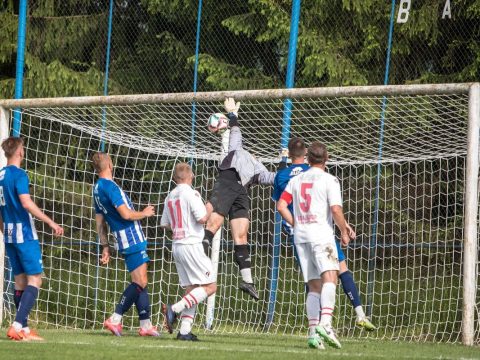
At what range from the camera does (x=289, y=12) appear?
16.7 meters

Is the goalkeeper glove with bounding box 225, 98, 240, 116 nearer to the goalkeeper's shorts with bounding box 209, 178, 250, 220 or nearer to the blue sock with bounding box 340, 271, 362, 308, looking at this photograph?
the goalkeeper's shorts with bounding box 209, 178, 250, 220

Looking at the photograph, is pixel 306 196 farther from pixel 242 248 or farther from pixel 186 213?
pixel 242 248

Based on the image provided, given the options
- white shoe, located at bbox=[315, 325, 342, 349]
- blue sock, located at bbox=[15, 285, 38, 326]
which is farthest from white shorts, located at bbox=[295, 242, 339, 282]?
blue sock, located at bbox=[15, 285, 38, 326]

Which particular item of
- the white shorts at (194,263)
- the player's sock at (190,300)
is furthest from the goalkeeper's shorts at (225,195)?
the player's sock at (190,300)

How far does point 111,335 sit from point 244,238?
1.89 meters

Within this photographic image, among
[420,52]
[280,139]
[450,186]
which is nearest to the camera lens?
[280,139]

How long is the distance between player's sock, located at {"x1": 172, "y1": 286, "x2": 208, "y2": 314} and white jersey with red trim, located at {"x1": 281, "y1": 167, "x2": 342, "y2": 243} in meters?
1.25

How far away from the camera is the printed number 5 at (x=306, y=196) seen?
356 inches

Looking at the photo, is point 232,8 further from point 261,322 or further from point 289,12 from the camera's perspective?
point 261,322

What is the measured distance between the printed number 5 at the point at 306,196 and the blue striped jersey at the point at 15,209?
2401 mm

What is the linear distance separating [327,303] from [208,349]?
1.05 metres

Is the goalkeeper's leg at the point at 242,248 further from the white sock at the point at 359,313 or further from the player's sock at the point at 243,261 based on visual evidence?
the white sock at the point at 359,313

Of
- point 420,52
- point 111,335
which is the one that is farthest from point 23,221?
point 420,52

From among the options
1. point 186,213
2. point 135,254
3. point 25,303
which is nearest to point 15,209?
point 25,303
